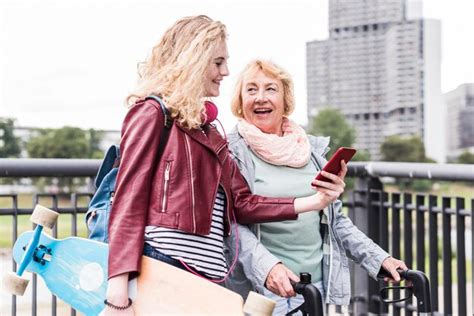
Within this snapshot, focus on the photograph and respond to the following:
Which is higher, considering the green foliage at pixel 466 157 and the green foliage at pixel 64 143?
the green foliage at pixel 64 143

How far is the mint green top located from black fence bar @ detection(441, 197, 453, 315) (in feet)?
3.82

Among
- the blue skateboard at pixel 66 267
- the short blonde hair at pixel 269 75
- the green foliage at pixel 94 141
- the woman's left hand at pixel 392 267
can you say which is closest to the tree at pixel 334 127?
the green foliage at pixel 94 141

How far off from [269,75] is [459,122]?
2200 inches

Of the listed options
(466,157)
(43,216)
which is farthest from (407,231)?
(466,157)

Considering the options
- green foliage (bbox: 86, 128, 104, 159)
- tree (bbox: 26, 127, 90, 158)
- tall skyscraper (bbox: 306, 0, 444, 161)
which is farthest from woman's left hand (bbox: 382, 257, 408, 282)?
tall skyscraper (bbox: 306, 0, 444, 161)

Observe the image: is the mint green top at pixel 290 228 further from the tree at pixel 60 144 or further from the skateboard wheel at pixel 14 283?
the tree at pixel 60 144

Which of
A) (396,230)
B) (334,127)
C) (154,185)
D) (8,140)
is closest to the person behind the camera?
(154,185)

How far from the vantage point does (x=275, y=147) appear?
2.06m

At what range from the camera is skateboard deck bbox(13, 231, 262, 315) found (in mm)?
1526

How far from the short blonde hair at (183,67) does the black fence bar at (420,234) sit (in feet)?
5.86

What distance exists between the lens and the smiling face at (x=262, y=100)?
2.12m

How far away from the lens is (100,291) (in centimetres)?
160

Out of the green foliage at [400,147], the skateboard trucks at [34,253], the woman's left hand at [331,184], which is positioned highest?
the green foliage at [400,147]

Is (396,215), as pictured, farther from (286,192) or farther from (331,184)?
(331,184)
